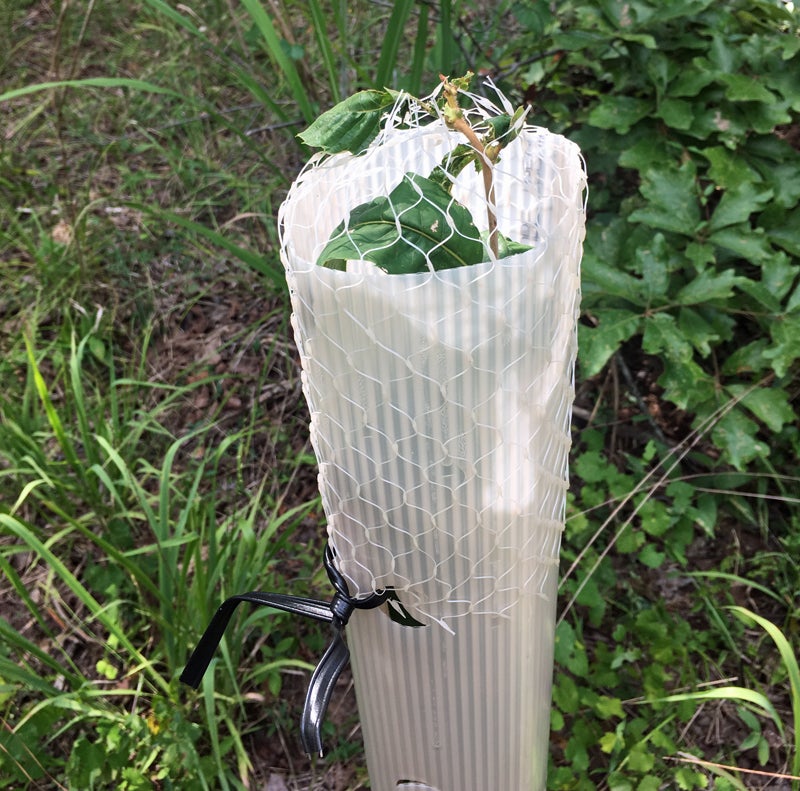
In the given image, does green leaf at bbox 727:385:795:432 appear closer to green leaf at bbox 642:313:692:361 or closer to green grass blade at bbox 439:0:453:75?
green leaf at bbox 642:313:692:361

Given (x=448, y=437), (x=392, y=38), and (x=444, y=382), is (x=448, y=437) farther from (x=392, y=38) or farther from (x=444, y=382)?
(x=392, y=38)

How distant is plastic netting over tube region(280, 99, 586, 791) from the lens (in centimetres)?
64

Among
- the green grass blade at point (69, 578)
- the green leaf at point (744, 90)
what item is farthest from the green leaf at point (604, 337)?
the green grass blade at point (69, 578)

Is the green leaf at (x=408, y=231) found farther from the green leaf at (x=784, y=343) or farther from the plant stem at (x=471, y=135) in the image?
the green leaf at (x=784, y=343)

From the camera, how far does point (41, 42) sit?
115 inches

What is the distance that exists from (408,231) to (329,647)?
50 centimetres

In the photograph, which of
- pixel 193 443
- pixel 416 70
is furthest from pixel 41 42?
pixel 416 70

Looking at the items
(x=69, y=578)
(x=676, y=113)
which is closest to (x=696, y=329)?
(x=676, y=113)

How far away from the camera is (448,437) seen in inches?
26.9

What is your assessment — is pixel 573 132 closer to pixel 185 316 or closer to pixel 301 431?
pixel 301 431

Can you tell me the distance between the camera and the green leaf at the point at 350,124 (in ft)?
2.20

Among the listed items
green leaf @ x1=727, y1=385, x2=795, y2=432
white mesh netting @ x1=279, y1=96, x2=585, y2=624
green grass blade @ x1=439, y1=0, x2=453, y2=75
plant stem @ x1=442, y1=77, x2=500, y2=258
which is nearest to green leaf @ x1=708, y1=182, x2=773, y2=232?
green leaf @ x1=727, y1=385, x2=795, y2=432

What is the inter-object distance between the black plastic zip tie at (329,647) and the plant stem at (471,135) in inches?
15.6

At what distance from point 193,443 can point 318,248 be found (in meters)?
1.19
